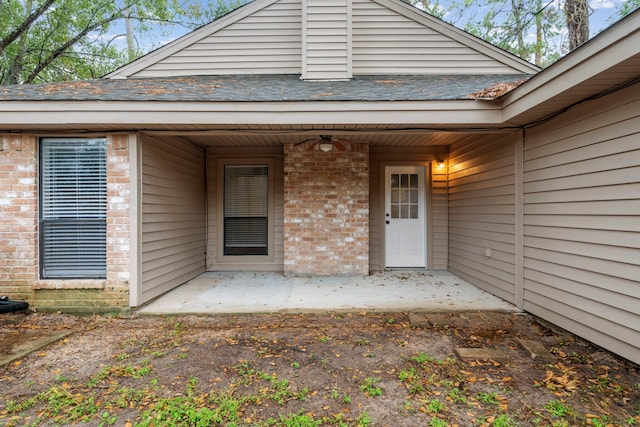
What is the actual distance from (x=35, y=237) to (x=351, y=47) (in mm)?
Result: 5238

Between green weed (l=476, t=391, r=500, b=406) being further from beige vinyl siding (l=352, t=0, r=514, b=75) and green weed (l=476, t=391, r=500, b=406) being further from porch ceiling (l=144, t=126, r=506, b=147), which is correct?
beige vinyl siding (l=352, t=0, r=514, b=75)

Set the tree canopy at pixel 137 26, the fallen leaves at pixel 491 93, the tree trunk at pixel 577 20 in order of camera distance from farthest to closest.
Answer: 1. the tree canopy at pixel 137 26
2. the tree trunk at pixel 577 20
3. the fallen leaves at pixel 491 93

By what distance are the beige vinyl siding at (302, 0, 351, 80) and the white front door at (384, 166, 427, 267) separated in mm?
2017

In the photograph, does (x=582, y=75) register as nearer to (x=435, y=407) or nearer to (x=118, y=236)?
(x=435, y=407)

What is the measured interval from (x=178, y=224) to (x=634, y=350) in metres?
5.24

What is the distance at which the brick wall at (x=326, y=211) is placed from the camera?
211 inches

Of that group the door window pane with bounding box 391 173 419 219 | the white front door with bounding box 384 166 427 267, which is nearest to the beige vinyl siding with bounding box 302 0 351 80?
the white front door with bounding box 384 166 427 267

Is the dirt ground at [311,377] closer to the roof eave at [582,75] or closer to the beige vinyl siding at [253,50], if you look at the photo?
the roof eave at [582,75]

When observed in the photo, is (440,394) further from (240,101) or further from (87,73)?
(87,73)

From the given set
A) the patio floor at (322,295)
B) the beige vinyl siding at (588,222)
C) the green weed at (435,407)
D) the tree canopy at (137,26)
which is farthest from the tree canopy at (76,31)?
the green weed at (435,407)

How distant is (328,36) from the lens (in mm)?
5309

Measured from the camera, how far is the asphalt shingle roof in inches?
140

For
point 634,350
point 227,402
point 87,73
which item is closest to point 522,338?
point 634,350

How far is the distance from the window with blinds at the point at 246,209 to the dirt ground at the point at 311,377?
102 inches
